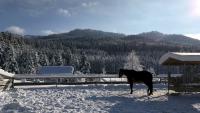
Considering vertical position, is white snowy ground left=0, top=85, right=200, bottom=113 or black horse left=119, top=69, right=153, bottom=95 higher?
black horse left=119, top=69, right=153, bottom=95

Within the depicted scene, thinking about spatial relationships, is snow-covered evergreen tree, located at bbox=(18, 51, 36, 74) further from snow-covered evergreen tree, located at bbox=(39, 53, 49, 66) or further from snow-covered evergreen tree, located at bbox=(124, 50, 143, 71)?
snow-covered evergreen tree, located at bbox=(124, 50, 143, 71)

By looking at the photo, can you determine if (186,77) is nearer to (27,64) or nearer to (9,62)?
(9,62)

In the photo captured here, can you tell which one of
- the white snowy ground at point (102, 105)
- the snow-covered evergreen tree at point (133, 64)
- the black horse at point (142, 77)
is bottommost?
the white snowy ground at point (102, 105)

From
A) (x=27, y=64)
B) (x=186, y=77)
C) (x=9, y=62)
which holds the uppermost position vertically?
(x=9, y=62)

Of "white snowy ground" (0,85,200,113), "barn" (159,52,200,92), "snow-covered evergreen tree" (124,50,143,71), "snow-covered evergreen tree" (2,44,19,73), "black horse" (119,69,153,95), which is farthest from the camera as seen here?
"snow-covered evergreen tree" (124,50,143,71)

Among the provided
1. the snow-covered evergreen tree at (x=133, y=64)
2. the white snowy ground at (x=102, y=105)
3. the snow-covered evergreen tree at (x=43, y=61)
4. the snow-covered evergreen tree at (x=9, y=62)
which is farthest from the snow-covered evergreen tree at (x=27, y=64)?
the white snowy ground at (x=102, y=105)

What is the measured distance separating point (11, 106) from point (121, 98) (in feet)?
20.2

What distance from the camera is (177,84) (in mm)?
22656

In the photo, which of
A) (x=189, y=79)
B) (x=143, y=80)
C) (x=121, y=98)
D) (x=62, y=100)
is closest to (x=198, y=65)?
(x=189, y=79)

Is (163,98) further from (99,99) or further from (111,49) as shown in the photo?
(111,49)

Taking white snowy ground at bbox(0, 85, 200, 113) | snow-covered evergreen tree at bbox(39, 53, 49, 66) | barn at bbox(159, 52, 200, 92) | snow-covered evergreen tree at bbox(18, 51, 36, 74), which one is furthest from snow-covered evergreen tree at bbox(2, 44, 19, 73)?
white snowy ground at bbox(0, 85, 200, 113)

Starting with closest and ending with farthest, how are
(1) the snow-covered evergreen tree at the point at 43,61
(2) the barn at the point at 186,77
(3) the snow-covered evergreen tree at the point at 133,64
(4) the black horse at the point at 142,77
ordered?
(4) the black horse at the point at 142,77 → (2) the barn at the point at 186,77 → (1) the snow-covered evergreen tree at the point at 43,61 → (3) the snow-covered evergreen tree at the point at 133,64

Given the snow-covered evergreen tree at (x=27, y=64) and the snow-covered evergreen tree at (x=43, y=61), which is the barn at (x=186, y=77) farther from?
the snow-covered evergreen tree at (x=43, y=61)

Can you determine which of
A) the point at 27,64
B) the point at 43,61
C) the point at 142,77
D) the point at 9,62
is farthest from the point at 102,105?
the point at 43,61
